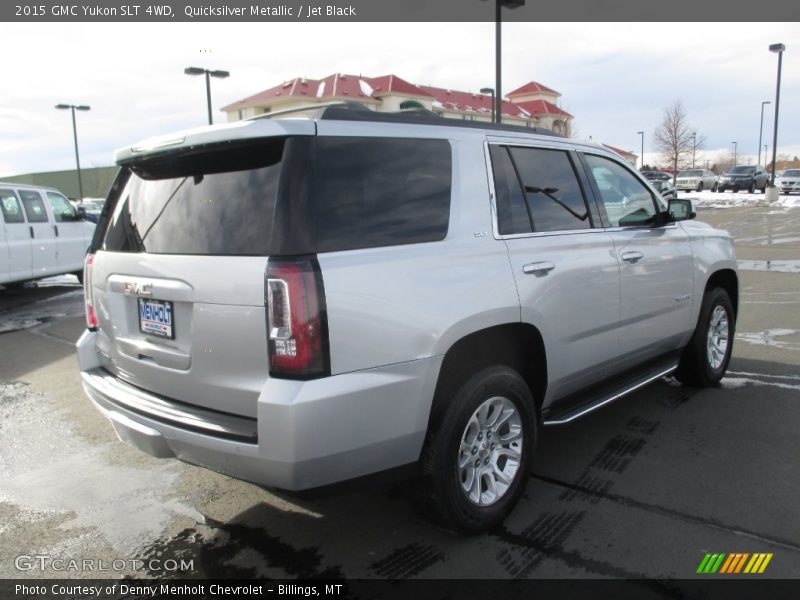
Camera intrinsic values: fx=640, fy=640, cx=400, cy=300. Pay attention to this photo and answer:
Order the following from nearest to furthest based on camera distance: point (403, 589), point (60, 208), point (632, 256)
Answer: point (403, 589), point (632, 256), point (60, 208)

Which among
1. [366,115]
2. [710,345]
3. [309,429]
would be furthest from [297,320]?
[710,345]

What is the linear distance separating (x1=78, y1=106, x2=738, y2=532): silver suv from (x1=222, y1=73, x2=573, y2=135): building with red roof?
49.0 meters

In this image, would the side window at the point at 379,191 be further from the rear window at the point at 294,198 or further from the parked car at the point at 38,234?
the parked car at the point at 38,234

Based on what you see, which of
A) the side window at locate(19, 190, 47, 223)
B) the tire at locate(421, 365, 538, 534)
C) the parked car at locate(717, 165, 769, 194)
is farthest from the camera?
the parked car at locate(717, 165, 769, 194)

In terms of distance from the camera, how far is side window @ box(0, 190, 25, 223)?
10266mm

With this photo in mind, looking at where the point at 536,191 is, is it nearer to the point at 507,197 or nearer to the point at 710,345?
the point at 507,197

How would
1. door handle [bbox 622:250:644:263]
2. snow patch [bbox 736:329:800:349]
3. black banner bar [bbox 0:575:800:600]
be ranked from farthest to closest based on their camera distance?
snow patch [bbox 736:329:800:349], door handle [bbox 622:250:644:263], black banner bar [bbox 0:575:800:600]

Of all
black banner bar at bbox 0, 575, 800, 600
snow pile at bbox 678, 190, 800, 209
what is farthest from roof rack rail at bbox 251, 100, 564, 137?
snow pile at bbox 678, 190, 800, 209

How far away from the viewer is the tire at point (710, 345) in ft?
16.7

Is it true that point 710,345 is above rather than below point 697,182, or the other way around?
below

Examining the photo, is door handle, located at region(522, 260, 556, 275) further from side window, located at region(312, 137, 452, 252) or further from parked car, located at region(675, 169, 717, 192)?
parked car, located at region(675, 169, 717, 192)

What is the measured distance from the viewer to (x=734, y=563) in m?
2.86

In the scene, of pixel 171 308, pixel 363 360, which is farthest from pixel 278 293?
pixel 171 308

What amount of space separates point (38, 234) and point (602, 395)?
10284mm
